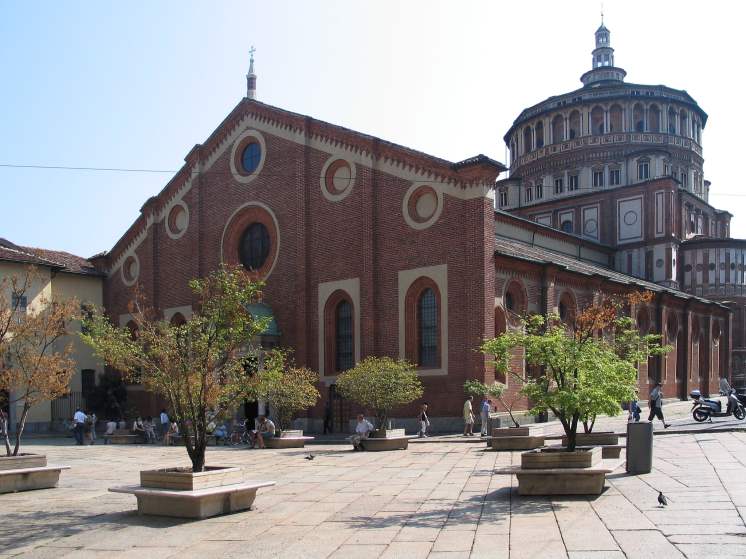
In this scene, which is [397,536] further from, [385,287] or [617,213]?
[617,213]

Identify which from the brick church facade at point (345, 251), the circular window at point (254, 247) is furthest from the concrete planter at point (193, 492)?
the circular window at point (254, 247)

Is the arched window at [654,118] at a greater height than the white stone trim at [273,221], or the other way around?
the arched window at [654,118]

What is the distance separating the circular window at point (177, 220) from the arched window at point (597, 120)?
30.5 meters

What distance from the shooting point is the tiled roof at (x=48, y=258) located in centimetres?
3419

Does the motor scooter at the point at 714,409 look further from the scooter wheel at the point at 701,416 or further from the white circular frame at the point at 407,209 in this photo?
the white circular frame at the point at 407,209

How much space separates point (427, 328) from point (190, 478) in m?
17.5

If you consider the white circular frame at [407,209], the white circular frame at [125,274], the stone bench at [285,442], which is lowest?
the stone bench at [285,442]

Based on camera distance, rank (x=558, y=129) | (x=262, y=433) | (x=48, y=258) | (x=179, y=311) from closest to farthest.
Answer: (x=262, y=433) → (x=179, y=311) → (x=48, y=258) → (x=558, y=129)

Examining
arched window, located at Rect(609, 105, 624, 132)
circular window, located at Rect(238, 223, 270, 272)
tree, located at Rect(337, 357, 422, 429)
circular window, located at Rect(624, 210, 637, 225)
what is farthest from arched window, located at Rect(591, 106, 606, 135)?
tree, located at Rect(337, 357, 422, 429)

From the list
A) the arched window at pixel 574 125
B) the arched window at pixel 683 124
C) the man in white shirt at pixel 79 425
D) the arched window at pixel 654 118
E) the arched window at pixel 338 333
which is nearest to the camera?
the man in white shirt at pixel 79 425

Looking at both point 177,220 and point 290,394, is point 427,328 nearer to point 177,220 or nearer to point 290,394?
point 290,394

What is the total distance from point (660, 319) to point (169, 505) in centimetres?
3546

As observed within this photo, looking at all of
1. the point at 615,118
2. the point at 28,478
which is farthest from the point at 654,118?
the point at 28,478

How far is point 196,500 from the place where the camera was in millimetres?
11125
